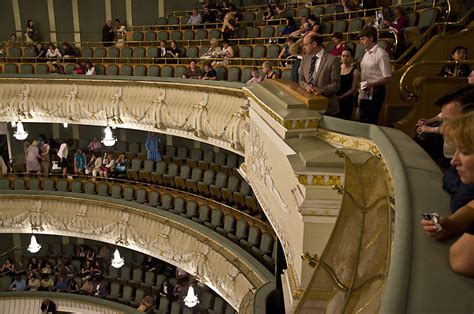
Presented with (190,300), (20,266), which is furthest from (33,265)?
(190,300)

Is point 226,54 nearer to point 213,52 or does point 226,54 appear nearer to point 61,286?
point 213,52

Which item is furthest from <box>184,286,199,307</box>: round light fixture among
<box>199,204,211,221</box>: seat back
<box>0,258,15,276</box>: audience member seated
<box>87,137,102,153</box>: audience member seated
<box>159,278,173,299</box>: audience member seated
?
<box>0,258,15,276</box>: audience member seated

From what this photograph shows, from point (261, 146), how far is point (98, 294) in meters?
7.95

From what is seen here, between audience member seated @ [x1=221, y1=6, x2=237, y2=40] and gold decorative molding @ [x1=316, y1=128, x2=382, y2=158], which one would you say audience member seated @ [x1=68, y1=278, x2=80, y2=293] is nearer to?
audience member seated @ [x1=221, y1=6, x2=237, y2=40]

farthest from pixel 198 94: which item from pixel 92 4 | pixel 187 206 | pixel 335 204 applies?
pixel 92 4

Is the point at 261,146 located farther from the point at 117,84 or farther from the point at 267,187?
the point at 117,84

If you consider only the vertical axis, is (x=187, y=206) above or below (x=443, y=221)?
below

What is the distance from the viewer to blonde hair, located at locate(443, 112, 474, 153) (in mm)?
1140

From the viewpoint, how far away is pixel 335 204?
279 centimetres

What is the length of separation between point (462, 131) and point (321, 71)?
247cm

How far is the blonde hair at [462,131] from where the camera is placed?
1140mm

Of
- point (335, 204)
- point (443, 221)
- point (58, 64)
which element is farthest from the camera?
point (58, 64)

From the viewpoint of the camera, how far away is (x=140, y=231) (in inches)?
393

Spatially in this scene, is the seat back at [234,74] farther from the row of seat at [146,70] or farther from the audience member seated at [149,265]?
the audience member seated at [149,265]
